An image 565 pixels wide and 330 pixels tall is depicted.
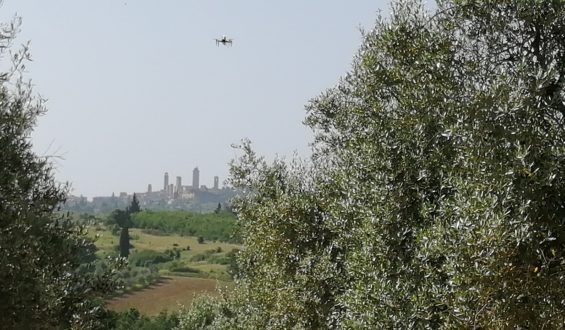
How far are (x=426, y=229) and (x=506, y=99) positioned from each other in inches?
94.6

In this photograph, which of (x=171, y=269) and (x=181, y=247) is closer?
(x=171, y=269)

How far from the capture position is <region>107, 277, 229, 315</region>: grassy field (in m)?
88.3

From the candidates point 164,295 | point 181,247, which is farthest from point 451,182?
point 181,247

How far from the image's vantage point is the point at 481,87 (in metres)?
10.5

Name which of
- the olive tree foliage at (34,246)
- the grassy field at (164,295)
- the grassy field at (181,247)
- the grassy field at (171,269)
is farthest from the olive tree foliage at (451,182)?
the grassy field at (181,247)

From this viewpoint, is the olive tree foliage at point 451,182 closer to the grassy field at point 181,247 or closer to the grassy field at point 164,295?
the grassy field at point 164,295

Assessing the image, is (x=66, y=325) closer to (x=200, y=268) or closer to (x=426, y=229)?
(x=426, y=229)

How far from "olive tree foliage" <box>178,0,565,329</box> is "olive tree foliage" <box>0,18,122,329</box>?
498 cm

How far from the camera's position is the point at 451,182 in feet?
33.2

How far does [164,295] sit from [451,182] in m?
91.5

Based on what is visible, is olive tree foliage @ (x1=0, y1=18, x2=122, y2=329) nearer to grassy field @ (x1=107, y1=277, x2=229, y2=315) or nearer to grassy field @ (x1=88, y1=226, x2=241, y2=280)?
grassy field @ (x1=107, y1=277, x2=229, y2=315)

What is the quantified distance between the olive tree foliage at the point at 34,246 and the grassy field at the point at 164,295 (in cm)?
7393

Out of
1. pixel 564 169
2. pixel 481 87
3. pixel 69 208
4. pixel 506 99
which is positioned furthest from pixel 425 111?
pixel 69 208

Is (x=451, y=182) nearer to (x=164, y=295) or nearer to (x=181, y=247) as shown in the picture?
(x=164, y=295)
